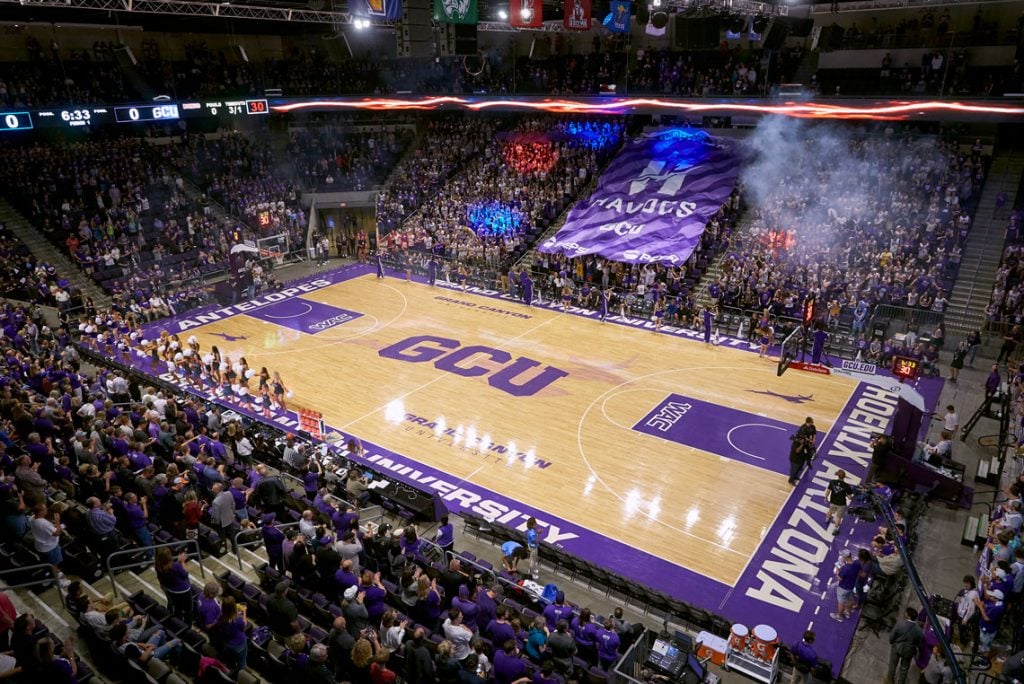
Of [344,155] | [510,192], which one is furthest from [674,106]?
[344,155]

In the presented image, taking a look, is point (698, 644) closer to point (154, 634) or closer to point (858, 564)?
point (858, 564)

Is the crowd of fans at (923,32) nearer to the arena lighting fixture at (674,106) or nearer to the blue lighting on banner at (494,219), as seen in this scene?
the arena lighting fixture at (674,106)

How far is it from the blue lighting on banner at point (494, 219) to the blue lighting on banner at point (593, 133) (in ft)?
16.6

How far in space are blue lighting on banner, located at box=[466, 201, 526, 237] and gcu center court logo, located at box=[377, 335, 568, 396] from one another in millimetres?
8520

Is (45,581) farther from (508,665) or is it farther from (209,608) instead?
(508,665)

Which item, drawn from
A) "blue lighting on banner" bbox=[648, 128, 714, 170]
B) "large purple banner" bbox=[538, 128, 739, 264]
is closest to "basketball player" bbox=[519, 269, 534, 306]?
"large purple banner" bbox=[538, 128, 739, 264]

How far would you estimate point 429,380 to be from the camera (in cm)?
2072

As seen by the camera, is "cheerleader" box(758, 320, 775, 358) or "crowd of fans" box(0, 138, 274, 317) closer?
"cheerleader" box(758, 320, 775, 358)

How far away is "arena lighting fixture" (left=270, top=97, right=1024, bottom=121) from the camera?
23.0 m

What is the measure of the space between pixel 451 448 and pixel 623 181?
1739 centimetres

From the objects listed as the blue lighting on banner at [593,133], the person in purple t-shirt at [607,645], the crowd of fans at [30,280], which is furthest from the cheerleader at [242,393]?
the blue lighting on banner at [593,133]

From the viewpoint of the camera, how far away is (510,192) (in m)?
32.1

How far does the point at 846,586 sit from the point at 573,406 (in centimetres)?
886

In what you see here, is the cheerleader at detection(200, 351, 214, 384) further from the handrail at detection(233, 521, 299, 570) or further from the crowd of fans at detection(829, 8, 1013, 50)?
the crowd of fans at detection(829, 8, 1013, 50)
